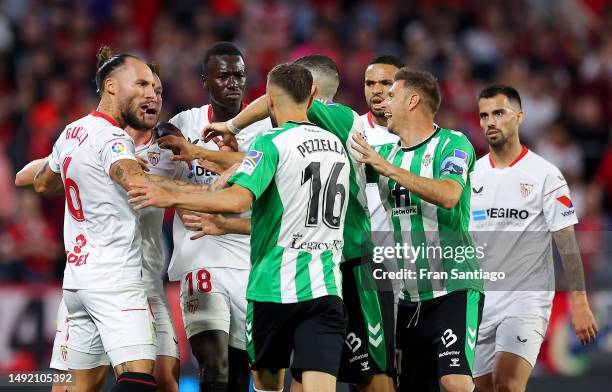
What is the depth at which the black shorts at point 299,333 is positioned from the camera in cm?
595

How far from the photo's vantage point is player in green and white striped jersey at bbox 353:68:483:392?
21.6 ft

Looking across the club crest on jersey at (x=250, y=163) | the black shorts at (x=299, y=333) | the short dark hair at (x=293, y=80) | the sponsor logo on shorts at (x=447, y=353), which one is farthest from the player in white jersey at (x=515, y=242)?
the club crest on jersey at (x=250, y=163)

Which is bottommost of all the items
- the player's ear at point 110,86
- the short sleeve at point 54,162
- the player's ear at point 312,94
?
the short sleeve at point 54,162

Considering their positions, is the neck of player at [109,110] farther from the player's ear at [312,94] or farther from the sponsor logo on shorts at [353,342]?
the sponsor logo on shorts at [353,342]

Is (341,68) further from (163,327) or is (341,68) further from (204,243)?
(163,327)

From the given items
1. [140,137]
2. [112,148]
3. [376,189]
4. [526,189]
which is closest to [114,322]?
[112,148]

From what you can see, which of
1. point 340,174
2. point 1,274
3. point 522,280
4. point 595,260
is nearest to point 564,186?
point 522,280

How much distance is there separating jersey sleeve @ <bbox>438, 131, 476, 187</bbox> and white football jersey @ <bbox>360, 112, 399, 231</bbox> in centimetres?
114

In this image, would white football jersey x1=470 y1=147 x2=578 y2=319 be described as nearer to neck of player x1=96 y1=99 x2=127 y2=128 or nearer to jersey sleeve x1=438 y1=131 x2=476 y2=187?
jersey sleeve x1=438 y1=131 x2=476 y2=187

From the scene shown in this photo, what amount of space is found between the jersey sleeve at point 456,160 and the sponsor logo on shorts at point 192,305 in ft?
6.54

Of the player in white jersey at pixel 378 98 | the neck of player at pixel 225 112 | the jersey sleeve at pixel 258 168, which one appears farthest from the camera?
the player in white jersey at pixel 378 98

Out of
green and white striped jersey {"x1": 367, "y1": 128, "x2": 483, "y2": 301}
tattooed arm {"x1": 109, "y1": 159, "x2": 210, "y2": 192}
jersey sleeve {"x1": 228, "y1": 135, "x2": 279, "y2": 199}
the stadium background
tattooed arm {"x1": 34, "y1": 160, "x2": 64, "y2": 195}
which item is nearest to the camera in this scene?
jersey sleeve {"x1": 228, "y1": 135, "x2": 279, "y2": 199}

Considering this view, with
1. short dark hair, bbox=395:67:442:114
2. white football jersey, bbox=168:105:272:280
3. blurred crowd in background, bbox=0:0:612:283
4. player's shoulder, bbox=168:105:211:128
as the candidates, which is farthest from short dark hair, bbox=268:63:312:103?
blurred crowd in background, bbox=0:0:612:283

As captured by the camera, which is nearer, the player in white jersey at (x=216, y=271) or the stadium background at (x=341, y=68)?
the player in white jersey at (x=216, y=271)
